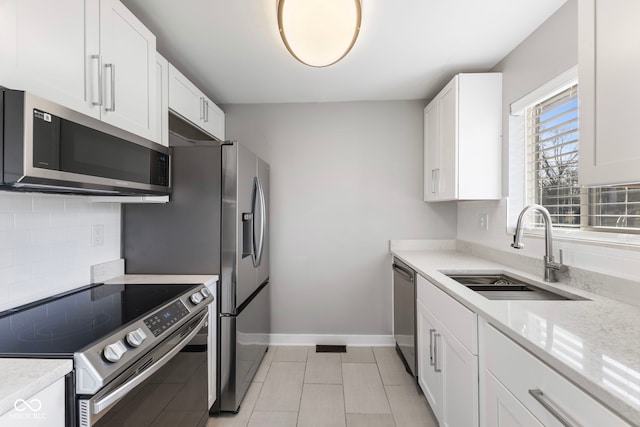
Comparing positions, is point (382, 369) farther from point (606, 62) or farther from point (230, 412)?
point (606, 62)

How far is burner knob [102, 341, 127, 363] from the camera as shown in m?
0.96

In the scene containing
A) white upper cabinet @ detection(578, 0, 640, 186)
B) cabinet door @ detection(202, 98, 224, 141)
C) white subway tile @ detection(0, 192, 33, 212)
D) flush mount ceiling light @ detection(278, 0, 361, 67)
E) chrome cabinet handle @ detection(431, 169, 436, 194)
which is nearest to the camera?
white upper cabinet @ detection(578, 0, 640, 186)

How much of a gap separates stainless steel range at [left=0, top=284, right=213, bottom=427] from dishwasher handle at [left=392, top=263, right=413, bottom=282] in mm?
1435

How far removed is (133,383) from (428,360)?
5.45ft

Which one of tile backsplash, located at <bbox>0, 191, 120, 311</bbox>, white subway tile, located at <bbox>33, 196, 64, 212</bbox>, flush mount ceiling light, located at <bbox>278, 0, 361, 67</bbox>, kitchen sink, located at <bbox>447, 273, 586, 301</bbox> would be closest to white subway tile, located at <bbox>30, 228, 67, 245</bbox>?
tile backsplash, located at <bbox>0, 191, 120, 311</bbox>

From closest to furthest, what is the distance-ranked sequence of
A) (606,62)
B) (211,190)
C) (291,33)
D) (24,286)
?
(606,62), (24,286), (291,33), (211,190)

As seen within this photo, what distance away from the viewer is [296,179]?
3096 millimetres

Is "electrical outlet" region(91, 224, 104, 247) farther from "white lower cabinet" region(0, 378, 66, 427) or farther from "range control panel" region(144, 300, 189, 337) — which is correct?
"white lower cabinet" region(0, 378, 66, 427)

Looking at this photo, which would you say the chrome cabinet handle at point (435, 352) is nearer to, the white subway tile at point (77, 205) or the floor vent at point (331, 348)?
the floor vent at point (331, 348)

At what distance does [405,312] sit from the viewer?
2.47m

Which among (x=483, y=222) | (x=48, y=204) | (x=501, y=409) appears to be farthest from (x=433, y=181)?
(x=48, y=204)

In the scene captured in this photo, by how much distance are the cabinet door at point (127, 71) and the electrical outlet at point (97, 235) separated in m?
0.65

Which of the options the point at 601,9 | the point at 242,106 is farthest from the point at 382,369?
the point at 242,106

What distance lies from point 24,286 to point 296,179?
2.14 meters
